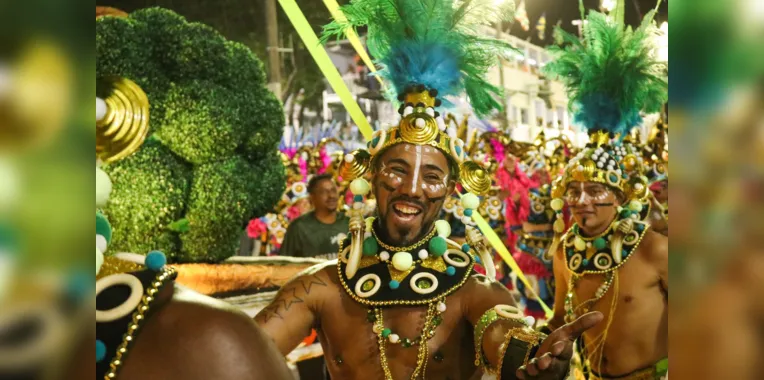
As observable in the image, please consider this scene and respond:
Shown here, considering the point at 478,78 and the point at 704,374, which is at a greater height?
the point at 478,78

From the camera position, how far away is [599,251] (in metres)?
3.59

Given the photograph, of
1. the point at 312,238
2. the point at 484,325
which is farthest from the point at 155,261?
the point at 312,238

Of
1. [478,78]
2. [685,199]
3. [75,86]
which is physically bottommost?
[685,199]

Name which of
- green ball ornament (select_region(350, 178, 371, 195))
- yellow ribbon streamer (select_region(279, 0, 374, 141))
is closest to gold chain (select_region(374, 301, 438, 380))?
green ball ornament (select_region(350, 178, 371, 195))

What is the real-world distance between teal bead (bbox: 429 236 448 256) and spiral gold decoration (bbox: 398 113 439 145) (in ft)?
1.22

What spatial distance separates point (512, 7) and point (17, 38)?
2.31 metres

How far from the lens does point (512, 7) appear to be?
103 inches

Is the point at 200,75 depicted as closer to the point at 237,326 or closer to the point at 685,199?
the point at 237,326

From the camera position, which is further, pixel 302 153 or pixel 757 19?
pixel 302 153

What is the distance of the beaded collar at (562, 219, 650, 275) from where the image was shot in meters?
3.52

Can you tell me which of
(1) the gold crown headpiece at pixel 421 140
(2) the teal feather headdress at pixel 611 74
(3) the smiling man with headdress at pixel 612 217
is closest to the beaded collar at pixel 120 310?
(1) the gold crown headpiece at pixel 421 140

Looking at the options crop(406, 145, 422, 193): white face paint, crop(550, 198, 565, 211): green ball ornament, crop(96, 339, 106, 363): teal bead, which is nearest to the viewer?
crop(96, 339, 106, 363): teal bead

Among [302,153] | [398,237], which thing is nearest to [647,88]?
[398,237]

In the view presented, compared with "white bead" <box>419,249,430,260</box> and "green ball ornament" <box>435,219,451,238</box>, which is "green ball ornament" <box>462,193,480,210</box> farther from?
"white bead" <box>419,249,430,260</box>
